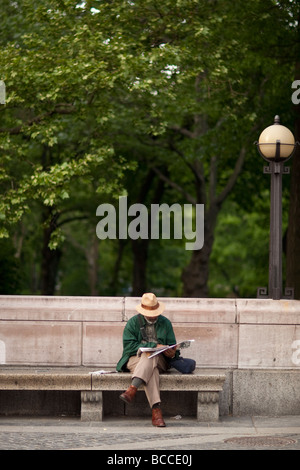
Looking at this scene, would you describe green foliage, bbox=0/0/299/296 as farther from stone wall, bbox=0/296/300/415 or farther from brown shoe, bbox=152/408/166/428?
brown shoe, bbox=152/408/166/428

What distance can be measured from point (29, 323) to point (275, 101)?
39.8ft

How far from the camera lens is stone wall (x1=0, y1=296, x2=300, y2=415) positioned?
10.2 m

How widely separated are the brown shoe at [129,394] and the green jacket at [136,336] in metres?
0.45

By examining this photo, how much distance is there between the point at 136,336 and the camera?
9.76m

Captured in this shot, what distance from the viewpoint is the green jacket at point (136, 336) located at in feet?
31.8

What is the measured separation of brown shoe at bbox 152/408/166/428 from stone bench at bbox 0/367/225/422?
1.01 feet

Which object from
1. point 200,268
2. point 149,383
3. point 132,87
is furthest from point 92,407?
point 200,268

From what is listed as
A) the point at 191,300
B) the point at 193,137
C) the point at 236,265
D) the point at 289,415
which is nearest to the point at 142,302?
the point at 191,300

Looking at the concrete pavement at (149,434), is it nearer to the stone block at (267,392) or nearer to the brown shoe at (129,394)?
the stone block at (267,392)

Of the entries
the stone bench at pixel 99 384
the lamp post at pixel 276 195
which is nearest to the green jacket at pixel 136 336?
the stone bench at pixel 99 384

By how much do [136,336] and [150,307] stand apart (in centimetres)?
37

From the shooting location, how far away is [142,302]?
972cm

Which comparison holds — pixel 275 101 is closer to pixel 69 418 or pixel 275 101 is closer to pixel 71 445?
pixel 69 418

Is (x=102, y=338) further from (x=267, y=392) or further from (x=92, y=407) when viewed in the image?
(x=267, y=392)
